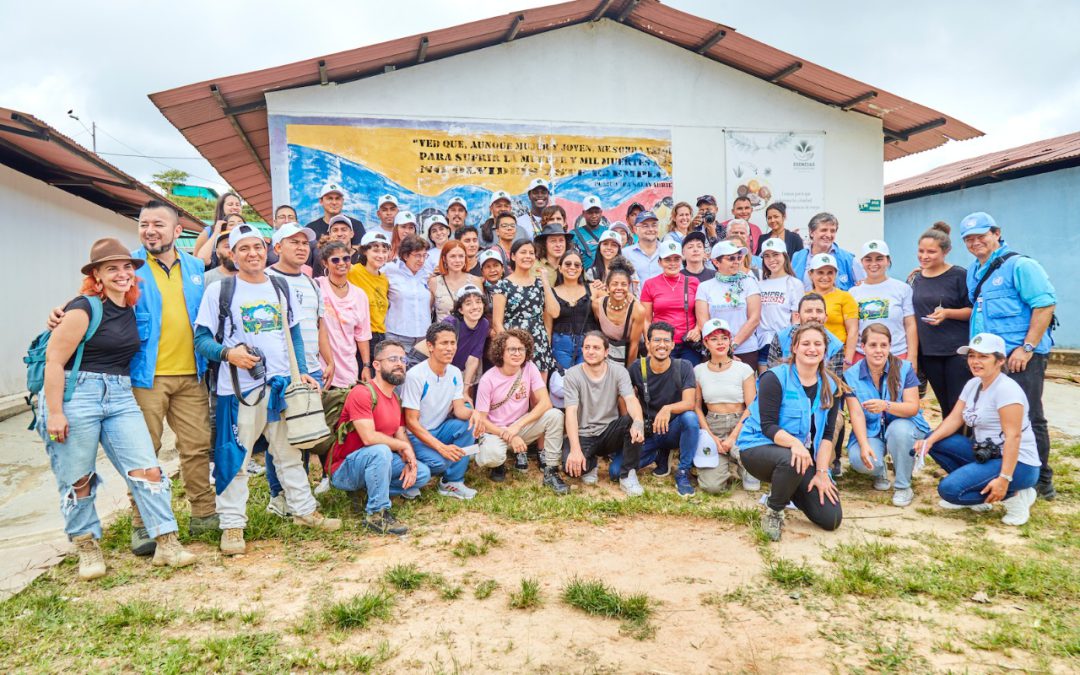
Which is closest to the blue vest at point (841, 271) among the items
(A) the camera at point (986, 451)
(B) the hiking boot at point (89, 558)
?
(A) the camera at point (986, 451)

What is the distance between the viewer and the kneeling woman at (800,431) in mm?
4543

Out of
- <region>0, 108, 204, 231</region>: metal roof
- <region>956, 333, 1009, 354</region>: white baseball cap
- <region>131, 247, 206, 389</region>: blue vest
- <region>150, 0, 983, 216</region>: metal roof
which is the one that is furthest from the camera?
<region>150, 0, 983, 216</region>: metal roof

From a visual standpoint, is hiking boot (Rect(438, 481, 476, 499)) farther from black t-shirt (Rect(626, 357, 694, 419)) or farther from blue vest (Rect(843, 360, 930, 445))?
blue vest (Rect(843, 360, 930, 445))

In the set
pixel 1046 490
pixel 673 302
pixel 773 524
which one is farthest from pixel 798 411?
pixel 1046 490

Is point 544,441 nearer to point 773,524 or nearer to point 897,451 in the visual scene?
point 773,524

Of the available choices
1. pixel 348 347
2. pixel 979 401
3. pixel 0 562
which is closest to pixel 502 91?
pixel 348 347

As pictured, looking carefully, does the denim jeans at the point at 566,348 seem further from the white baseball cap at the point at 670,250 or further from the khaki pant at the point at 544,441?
the white baseball cap at the point at 670,250

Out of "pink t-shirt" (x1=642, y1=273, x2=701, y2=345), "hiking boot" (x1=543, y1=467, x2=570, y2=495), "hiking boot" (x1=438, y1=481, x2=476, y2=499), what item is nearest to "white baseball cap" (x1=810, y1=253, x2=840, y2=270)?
"pink t-shirt" (x1=642, y1=273, x2=701, y2=345)

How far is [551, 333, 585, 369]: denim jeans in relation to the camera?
247 inches

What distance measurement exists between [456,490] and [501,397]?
2.90 feet

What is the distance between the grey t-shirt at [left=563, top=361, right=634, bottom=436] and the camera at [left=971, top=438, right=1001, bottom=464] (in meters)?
2.64

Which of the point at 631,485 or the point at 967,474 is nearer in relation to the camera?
the point at 967,474

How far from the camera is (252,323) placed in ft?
14.0

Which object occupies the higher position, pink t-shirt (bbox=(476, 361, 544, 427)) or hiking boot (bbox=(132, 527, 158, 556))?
pink t-shirt (bbox=(476, 361, 544, 427))
